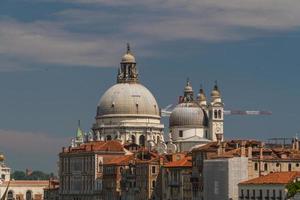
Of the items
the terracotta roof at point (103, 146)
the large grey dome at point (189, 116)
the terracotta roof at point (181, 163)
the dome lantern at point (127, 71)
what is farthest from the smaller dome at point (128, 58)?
the terracotta roof at point (181, 163)

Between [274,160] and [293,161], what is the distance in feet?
5.19

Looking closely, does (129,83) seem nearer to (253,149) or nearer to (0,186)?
(0,186)

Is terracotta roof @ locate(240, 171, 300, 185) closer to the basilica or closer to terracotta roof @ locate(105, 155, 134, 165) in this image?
terracotta roof @ locate(105, 155, 134, 165)

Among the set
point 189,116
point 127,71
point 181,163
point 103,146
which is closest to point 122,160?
point 103,146

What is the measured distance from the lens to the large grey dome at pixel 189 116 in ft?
372

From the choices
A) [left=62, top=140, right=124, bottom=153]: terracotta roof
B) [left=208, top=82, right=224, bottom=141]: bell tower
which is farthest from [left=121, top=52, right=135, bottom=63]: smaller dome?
[left=62, top=140, right=124, bottom=153]: terracotta roof

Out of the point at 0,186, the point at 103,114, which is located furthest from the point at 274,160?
the point at 0,186

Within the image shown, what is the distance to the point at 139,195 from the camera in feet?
307

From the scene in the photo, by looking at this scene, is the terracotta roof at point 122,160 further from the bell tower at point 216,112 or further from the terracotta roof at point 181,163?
the bell tower at point 216,112

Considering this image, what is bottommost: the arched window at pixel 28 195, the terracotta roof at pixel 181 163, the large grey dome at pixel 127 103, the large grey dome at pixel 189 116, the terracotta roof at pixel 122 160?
the terracotta roof at pixel 181 163

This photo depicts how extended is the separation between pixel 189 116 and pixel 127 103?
5675 mm

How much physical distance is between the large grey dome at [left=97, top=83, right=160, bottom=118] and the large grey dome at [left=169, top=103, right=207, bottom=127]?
296cm

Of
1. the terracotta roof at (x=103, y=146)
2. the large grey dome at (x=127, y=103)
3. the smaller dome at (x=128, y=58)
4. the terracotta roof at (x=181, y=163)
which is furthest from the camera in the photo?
the smaller dome at (x=128, y=58)

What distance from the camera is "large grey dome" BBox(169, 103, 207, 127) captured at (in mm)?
113250
